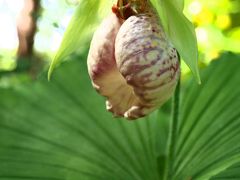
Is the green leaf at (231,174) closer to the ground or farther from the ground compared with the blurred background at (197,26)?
farther from the ground

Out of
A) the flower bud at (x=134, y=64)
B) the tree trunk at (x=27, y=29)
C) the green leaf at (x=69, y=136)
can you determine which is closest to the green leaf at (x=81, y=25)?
the flower bud at (x=134, y=64)

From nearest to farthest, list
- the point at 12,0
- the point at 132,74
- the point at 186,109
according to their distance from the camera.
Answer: the point at 132,74
the point at 186,109
the point at 12,0

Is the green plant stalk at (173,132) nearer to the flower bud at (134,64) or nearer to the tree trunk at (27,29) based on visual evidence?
the flower bud at (134,64)

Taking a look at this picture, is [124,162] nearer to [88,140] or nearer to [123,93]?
[88,140]

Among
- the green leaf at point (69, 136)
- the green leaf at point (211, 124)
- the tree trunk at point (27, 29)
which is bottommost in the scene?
the tree trunk at point (27, 29)

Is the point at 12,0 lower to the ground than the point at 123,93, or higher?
lower

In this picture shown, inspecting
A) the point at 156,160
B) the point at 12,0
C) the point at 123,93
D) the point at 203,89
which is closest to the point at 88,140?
the point at 156,160

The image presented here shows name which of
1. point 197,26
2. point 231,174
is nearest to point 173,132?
point 231,174

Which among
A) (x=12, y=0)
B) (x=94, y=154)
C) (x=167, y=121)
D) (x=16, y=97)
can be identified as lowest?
(x=12, y=0)
